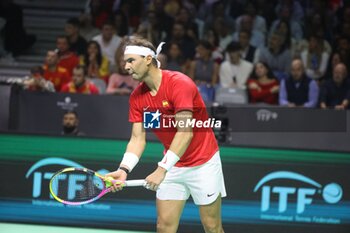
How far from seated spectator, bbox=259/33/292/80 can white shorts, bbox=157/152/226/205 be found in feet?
20.4

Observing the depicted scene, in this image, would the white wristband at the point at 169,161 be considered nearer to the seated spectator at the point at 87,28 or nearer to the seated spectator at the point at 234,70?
the seated spectator at the point at 234,70

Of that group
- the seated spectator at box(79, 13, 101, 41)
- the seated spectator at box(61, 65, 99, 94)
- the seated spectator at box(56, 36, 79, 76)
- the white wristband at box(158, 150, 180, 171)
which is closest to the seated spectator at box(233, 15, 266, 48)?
the seated spectator at box(79, 13, 101, 41)

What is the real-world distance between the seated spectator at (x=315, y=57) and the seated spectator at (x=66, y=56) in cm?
347

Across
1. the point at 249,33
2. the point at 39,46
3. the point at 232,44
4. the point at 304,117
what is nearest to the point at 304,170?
the point at 304,117

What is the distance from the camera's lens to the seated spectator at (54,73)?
38.3 feet

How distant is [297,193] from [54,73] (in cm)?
457

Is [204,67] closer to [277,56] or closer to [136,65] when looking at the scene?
[277,56]

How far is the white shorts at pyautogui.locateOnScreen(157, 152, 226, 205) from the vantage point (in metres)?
6.60

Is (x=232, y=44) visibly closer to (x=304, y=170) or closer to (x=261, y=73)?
(x=261, y=73)

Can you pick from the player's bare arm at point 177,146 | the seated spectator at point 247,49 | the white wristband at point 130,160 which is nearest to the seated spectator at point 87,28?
the seated spectator at point 247,49

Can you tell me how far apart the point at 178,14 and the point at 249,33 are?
3.91ft

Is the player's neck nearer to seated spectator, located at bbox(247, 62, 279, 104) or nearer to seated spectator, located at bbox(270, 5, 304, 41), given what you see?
seated spectator, located at bbox(247, 62, 279, 104)

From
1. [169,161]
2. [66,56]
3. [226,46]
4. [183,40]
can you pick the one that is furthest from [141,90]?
[226,46]

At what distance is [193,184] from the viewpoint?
6641 mm
